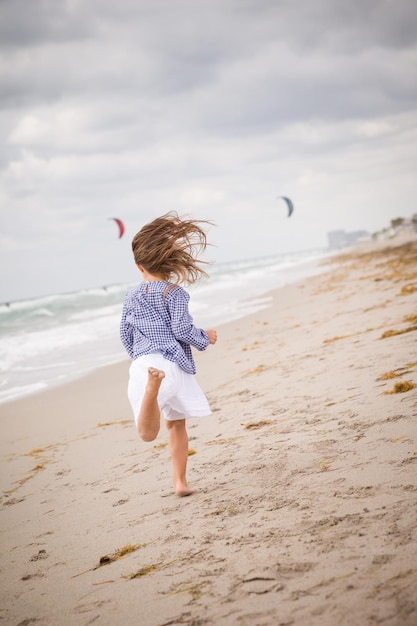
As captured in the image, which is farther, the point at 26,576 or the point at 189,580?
the point at 26,576

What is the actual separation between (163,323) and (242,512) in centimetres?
114

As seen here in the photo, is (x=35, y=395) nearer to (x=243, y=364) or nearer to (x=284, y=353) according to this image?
(x=243, y=364)

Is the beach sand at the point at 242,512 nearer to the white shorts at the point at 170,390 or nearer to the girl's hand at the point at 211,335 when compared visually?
the white shorts at the point at 170,390

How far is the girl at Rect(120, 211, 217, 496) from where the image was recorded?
289 cm

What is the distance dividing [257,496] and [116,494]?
41.9 inches

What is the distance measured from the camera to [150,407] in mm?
2777

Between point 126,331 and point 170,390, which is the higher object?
point 126,331

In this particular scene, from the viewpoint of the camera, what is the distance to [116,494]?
324 centimetres

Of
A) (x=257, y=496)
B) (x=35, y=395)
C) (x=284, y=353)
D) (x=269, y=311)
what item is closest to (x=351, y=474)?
(x=257, y=496)

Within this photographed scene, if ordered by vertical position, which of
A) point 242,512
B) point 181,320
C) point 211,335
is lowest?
point 242,512

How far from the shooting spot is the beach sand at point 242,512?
1.75 meters

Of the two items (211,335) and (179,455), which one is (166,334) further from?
(179,455)

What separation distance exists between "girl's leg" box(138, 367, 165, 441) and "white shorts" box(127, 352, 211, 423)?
0.08 meters

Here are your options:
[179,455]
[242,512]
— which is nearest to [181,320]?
[179,455]
